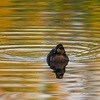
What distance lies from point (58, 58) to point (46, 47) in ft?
3.41

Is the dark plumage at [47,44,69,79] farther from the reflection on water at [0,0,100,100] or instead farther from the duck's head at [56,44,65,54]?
the reflection on water at [0,0,100,100]

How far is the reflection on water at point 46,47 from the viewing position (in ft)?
38.8

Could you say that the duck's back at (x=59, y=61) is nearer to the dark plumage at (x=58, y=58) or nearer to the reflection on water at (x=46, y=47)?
the dark plumage at (x=58, y=58)

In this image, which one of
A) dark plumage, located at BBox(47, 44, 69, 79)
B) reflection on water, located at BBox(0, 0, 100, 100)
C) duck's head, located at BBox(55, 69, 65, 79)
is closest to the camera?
reflection on water, located at BBox(0, 0, 100, 100)

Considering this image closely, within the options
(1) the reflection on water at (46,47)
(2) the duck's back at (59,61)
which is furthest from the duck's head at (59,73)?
(2) the duck's back at (59,61)

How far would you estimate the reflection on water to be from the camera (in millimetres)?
11836

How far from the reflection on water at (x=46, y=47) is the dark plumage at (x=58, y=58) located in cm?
14

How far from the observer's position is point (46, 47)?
1529 centimetres

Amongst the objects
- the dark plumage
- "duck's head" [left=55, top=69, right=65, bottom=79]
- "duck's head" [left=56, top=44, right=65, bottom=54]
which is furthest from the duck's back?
"duck's head" [left=55, top=69, right=65, bottom=79]

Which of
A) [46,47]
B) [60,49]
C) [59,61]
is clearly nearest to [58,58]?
[59,61]

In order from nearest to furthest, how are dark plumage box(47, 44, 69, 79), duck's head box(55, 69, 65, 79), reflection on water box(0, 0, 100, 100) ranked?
reflection on water box(0, 0, 100, 100)
duck's head box(55, 69, 65, 79)
dark plumage box(47, 44, 69, 79)

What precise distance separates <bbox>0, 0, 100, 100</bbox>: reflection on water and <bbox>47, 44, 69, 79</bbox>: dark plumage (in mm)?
140

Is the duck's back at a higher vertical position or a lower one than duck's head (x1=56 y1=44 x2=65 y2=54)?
lower

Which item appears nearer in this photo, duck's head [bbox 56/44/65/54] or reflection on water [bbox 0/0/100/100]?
reflection on water [bbox 0/0/100/100]
